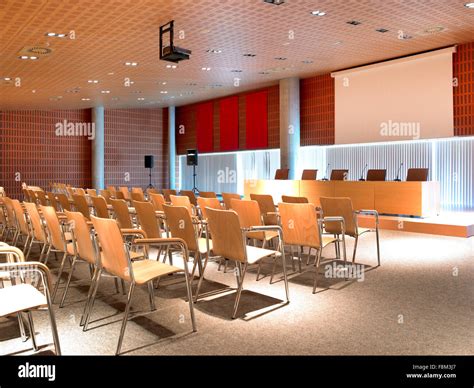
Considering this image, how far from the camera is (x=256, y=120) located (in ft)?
51.8

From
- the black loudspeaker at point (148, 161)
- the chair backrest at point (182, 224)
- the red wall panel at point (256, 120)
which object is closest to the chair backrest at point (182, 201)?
the chair backrest at point (182, 224)

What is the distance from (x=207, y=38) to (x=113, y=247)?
21.6ft

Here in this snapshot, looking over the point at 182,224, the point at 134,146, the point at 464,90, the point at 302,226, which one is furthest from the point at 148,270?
the point at 134,146

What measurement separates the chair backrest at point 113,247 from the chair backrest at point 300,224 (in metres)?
2.03

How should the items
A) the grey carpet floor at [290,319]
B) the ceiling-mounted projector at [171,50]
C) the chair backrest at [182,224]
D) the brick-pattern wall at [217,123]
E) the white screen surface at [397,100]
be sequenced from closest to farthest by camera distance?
the grey carpet floor at [290,319] < the chair backrest at [182,224] < the ceiling-mounted projector at [171,50] < the white screen surface at [397,100] < the brick-pattern wall at [217,123]

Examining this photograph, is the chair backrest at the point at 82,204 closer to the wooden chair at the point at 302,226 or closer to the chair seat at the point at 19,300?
the wooden chair at the point at 302,226

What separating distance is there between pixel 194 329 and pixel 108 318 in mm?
808

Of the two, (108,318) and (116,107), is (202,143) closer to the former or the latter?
(116,107)

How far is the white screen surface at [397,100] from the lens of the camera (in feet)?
34.7

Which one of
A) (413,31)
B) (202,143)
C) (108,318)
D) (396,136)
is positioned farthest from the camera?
(202,143)

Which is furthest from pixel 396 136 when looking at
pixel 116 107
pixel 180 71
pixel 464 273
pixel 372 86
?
pixel 116 107

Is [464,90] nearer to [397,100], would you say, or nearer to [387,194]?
[397,100]

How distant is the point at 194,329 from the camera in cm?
350
